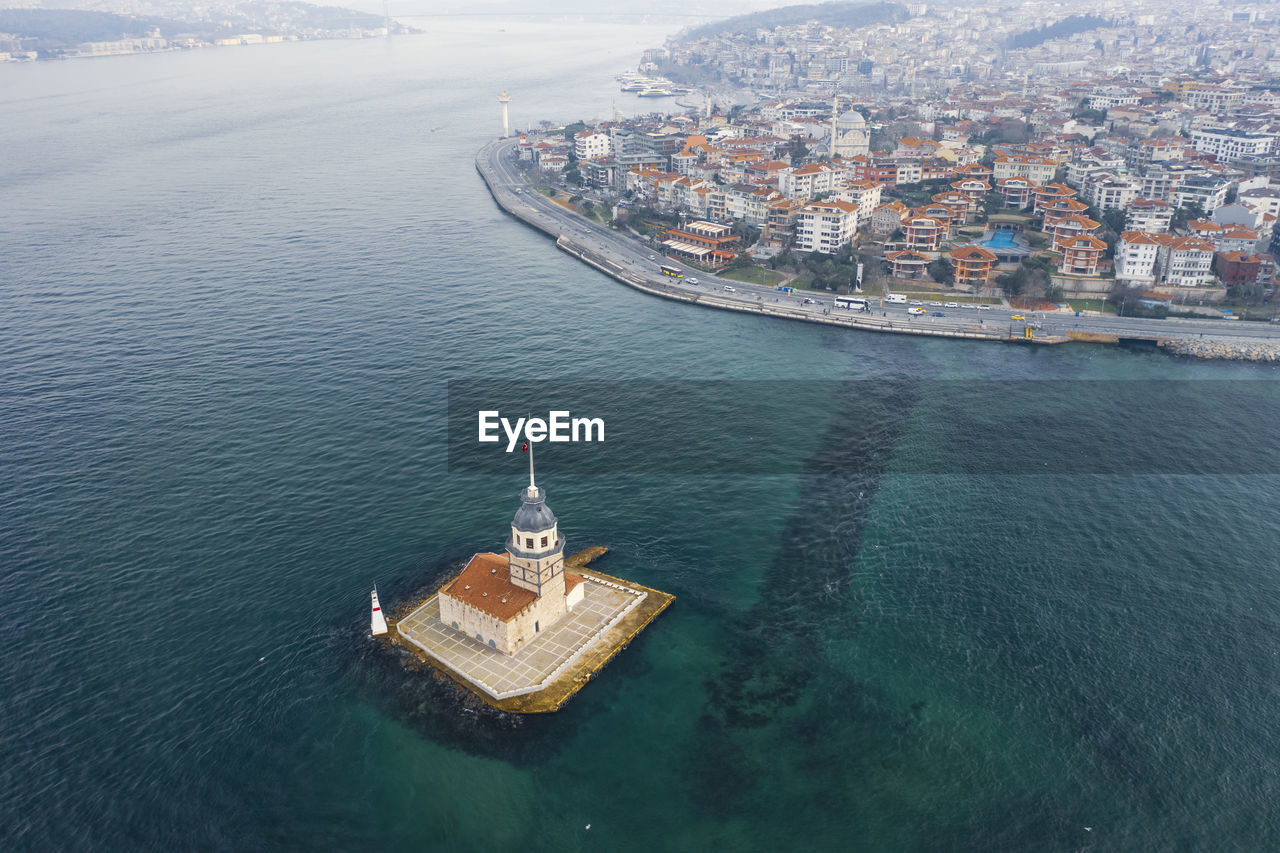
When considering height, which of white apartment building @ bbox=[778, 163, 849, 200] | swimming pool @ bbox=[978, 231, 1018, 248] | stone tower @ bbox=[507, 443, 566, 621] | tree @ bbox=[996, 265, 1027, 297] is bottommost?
stone tower @ bbox=[507, 443, 566, 621]

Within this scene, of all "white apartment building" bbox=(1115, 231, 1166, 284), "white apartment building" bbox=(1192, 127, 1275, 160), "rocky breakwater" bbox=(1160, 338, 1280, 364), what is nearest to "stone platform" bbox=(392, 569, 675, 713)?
"rocky breakwater" bbox=(1160, 338, 1280, 364)

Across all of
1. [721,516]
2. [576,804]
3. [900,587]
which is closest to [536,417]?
[721,516]

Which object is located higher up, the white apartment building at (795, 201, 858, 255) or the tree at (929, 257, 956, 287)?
the white apartment building at (795, 201, 858, 255)

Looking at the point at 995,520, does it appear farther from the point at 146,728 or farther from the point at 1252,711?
the point at 146,728

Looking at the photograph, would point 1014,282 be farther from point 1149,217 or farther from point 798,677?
point 798,677

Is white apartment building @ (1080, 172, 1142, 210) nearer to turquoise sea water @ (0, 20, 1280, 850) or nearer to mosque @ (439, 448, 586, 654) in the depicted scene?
turquoise sea water @ (0, 20, 1280, 850)

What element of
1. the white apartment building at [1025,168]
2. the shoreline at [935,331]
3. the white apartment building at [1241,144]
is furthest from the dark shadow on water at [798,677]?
the white apartment building at [1241,144]

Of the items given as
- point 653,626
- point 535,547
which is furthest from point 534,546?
point 653,626
